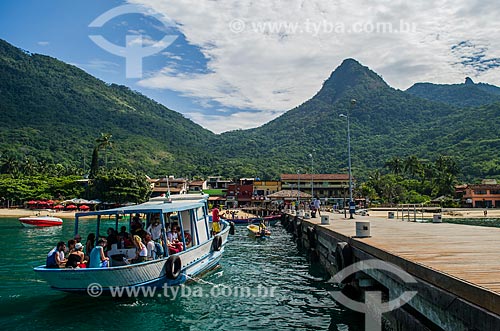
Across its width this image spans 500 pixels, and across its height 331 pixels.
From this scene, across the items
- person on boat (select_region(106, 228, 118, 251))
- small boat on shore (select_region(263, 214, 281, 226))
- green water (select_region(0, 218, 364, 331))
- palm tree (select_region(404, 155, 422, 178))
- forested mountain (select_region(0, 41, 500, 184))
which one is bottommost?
small boat on shore (select_region(263, 214, 281, 226))

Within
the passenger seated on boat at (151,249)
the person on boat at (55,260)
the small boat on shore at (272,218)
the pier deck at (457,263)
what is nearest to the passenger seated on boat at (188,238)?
the passenger seated on boat at (151,249)

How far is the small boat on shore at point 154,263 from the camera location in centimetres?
1198

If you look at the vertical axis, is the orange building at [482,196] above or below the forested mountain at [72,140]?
below

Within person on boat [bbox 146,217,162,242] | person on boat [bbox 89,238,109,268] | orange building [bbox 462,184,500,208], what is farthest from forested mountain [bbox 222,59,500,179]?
person on boat [bbox 89,238,109,268]

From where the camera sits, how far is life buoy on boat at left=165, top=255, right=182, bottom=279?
44.9ft

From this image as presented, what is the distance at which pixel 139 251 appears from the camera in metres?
13.3

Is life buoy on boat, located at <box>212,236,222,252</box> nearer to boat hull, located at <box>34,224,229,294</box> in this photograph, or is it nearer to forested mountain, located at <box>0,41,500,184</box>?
boat hull, located at <box>34,224,229,294</box>

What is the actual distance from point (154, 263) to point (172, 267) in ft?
2.54

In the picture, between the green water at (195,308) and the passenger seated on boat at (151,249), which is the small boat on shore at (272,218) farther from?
the passenger seated on boat at (151,249)

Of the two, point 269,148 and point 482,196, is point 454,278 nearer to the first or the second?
point 482,196

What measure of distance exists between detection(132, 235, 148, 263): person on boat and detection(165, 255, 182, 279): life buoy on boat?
33.4 inches

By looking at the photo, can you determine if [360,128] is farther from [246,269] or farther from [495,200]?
[246,269]

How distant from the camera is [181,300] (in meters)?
13.6

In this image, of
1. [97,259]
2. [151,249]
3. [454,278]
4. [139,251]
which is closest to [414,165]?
[151,249]
